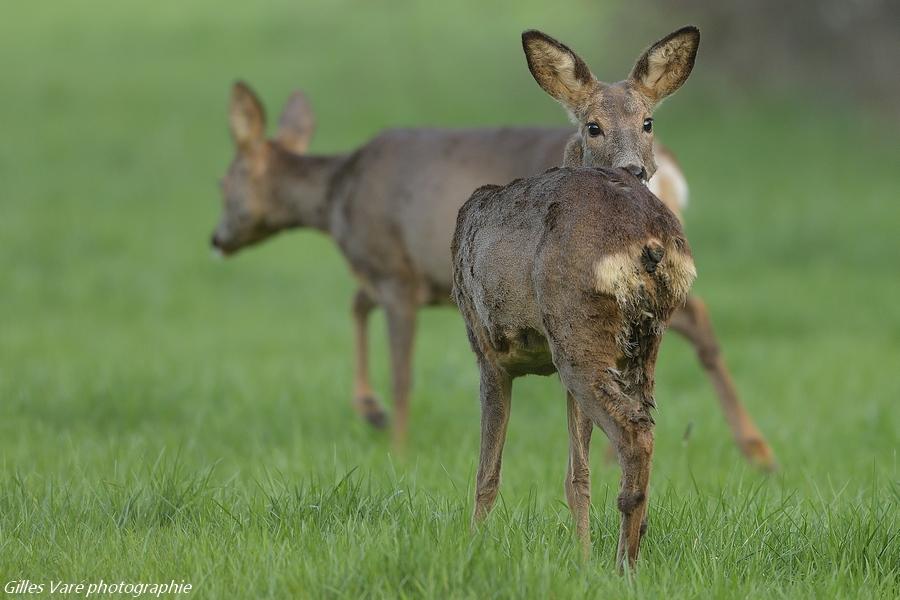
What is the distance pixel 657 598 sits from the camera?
3.68 meters

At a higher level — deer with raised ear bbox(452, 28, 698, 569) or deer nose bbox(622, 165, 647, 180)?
deer nose bbox(622, 165, 647, 180)

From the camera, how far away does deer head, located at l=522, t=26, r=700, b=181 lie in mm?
4699

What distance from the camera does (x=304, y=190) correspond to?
351 inches

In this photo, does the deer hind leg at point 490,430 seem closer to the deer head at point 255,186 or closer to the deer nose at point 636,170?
the deer nose at point 636,170

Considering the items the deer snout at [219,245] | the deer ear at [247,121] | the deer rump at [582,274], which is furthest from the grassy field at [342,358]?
the deer ear at [247,121]

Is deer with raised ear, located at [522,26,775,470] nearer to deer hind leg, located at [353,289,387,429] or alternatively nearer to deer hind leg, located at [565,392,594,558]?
deer hind leg, located at [565,392,594,558]

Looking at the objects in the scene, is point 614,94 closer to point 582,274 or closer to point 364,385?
point 582,274

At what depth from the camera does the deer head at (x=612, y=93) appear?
4.70m

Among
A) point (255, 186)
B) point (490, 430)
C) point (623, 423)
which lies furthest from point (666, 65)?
point (255, 186)

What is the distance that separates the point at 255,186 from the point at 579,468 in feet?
17.2

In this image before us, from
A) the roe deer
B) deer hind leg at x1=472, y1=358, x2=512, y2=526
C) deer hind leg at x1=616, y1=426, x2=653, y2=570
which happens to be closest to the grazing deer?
deer hind leg at x1=472, y1=358, x2=512, y2=526

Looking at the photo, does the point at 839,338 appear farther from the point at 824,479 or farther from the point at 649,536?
the point at 649,536

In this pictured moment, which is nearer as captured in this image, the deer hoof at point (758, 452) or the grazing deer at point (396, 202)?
the deer hoof at point (758, 452)

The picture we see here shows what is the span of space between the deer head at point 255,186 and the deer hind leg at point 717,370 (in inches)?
100
